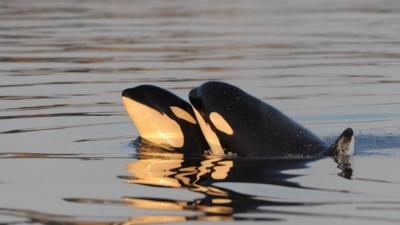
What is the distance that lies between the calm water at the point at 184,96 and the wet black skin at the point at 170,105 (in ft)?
1.42

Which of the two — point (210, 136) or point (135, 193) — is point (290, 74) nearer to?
point (210, 136)

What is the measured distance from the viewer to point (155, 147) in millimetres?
11555

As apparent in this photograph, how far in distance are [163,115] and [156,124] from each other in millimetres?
150

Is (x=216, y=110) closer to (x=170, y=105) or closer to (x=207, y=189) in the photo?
(x=170, y=105)

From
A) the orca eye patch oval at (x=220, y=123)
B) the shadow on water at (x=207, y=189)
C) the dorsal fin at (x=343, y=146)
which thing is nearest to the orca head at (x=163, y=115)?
the shadow on water at (x=207, y=189)

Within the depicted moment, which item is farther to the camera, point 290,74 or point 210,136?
point 290,74

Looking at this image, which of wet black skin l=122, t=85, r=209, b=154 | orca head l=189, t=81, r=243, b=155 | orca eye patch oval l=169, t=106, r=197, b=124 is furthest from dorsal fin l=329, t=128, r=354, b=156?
orca eye patch oval l=169, t=106, r=197, b=124

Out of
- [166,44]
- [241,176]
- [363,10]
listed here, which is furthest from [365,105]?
[363,10]

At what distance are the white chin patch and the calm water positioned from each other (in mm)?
222

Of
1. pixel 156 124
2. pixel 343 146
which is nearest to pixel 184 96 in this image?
pixel 156 124

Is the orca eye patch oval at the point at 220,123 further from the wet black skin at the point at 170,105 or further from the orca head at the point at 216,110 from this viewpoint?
the wet black skin at the point at 170,105

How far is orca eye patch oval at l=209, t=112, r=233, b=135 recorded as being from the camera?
10.7m

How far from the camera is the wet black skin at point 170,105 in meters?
11.4

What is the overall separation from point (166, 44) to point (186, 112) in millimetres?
11872
